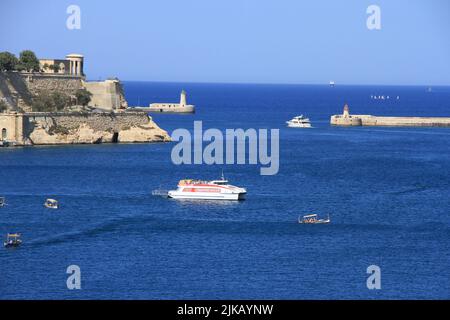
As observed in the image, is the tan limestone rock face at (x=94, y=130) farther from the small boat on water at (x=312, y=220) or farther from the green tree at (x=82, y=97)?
the small boat on water at (x=312, y=220)

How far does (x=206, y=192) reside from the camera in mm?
44219

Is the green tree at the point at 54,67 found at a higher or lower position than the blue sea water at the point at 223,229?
higher

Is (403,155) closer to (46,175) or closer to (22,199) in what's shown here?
(46,175)

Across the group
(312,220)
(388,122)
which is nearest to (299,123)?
(388,122)

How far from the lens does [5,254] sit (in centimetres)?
3170

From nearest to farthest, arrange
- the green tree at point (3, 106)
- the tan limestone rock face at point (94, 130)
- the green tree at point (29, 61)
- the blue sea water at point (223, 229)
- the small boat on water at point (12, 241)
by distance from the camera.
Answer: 1. the blue sea water at point (223, 229)
2. the small boat on water at point (12, 241)
3. the tan limestone rock face at point (94, 130)
4. the green tree at point (3, 106)
5. the green tree at point (29, 61)

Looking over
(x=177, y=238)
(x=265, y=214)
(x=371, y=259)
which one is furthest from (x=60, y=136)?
(x=371, y=259)

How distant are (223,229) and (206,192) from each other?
783 cm

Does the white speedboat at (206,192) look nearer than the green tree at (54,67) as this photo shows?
Yes

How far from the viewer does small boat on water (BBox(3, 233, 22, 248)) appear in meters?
32.7

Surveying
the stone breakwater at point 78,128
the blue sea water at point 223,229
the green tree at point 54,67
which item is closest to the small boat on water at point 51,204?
the blue sea water at point 223,229

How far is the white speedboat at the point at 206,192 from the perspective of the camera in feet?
143

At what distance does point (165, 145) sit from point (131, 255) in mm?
34150

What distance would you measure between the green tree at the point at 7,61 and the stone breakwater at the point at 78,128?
6.45 metres
